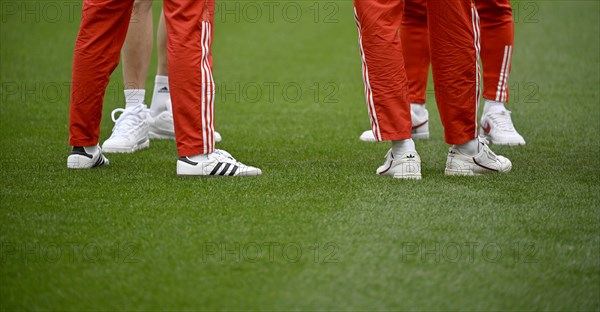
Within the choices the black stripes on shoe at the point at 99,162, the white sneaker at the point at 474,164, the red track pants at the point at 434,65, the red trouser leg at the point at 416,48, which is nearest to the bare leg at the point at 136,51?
the black stripes on shoe at the point at 99,162

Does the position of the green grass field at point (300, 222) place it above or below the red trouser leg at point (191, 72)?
below

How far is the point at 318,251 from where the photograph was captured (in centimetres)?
242

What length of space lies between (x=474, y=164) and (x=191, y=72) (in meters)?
1.17

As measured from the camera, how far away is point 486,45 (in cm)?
429

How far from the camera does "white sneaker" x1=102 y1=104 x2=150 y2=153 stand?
4066mm

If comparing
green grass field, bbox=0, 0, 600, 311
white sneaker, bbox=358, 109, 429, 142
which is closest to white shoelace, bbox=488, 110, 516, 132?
green grass field, bbox=0, 0, 600, 311

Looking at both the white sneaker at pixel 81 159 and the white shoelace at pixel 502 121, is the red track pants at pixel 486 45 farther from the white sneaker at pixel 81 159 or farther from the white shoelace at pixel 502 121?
the white sneaker at pixel 81 159

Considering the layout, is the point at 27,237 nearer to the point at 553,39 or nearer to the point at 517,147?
the point at 517,147

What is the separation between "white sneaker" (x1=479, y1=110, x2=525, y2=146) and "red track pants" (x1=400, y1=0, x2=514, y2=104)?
0.30 ft

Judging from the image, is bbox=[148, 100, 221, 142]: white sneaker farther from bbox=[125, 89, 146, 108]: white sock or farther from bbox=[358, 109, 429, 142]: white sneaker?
bbox=[358, 109, 429, 142]: white sneaker

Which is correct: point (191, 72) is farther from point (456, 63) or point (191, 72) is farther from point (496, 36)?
point (496, 36)

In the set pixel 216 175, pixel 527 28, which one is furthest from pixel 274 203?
pixel 527 28

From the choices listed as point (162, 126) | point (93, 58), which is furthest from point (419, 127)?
point (93, 58)

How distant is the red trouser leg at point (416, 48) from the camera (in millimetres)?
4406
